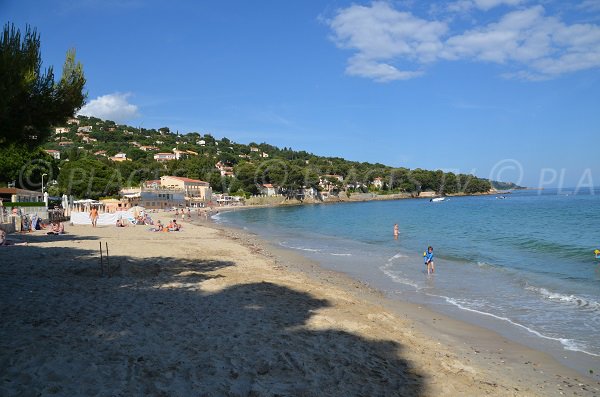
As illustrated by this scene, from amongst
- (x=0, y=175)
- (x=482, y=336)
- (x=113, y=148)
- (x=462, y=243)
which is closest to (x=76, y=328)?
(x=482, y=336)

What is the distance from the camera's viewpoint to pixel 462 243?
28.4 m

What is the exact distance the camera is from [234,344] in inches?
271

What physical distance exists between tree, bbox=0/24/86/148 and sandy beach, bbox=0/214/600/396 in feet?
10.9

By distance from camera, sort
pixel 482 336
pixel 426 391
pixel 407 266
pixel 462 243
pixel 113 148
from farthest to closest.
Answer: pixel 113 148 < pixel 462 243 < pixel 407 266 < pixel 482 336 < pixel 426 391

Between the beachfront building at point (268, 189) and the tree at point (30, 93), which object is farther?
the beachfront building at point (268, 189)

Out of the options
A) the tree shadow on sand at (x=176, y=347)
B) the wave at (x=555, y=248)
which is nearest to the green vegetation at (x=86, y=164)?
the tree shadow on sand at (x=176, y=347)

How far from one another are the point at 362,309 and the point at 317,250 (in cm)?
1464

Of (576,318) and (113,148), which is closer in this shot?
(576,318)

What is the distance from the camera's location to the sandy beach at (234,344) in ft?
17.5

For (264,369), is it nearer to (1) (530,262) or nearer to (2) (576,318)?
(2) (576,318)

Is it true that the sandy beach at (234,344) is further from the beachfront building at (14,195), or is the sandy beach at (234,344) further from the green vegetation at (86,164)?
the beachfront building at (14,195)

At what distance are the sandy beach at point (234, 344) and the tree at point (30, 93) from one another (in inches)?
131

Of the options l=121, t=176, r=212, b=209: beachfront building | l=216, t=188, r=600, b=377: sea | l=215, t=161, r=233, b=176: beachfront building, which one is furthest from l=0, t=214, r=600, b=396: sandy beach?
l=215, t=161, r=233, b=176: beachfront building

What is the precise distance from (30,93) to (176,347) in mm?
6021
